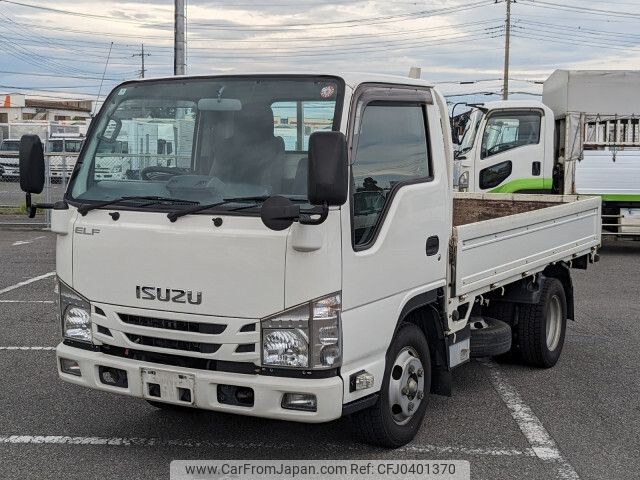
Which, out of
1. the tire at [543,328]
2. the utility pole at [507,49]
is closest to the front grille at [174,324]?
the tire at [543,328]

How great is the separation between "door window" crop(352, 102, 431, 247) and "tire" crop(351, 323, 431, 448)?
749mm

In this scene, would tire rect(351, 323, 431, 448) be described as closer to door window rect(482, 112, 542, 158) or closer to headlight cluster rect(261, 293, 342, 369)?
headlight cluster rect(261, 293, 342, 369)

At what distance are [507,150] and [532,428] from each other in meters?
9.32

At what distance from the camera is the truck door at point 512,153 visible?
14062 millimetres

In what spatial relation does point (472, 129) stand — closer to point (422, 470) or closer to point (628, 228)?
point (628, 228)

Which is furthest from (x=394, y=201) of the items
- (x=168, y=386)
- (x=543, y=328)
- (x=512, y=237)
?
(x=543, y=328)

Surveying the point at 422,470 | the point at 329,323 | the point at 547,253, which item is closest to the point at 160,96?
the point at 329,323

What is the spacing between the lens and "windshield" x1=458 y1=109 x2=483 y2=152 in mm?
14070

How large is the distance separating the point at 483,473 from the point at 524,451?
46cm

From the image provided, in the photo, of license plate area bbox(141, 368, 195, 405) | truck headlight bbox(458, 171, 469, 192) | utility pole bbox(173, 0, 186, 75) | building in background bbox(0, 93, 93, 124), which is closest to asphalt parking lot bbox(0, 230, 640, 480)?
license plate area bbox(141, 368, 195, 405)

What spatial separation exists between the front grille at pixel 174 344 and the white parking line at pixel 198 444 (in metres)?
0.86

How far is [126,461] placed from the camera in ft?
15.5

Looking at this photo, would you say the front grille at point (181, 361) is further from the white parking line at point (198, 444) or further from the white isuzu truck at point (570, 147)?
the white isuzu truck at point (570, 147)

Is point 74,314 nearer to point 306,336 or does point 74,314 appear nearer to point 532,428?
point 306,336
